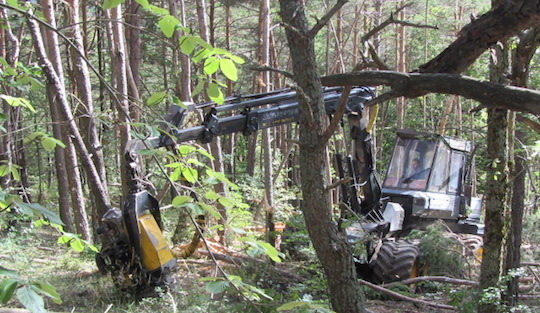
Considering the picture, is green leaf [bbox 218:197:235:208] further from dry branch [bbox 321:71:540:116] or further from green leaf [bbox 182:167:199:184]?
dry branch [bbox 321:71:540:116]

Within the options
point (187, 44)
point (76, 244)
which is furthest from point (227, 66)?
point (76, 244)

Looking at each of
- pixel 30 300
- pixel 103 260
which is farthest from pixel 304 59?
pixel 103 260

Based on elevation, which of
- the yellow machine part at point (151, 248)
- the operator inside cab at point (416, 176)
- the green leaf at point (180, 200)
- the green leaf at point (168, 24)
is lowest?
the yellow machine part at point (151, 248)

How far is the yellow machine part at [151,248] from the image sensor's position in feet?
20.0

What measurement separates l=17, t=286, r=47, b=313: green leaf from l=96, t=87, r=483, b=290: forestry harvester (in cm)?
468

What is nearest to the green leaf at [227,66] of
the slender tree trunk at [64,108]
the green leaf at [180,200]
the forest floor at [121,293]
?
the green leaf at [180,200]

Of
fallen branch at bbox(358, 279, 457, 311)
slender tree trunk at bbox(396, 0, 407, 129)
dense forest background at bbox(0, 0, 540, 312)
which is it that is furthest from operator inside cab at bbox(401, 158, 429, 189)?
slender tree trunk at bbox(396, 0, 407, 129)

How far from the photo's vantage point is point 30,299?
3.77 feet

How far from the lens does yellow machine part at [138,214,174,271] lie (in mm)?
Answer: 6109

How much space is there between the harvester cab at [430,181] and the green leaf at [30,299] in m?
8.68

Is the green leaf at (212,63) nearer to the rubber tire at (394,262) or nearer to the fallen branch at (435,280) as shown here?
the fallen branch at (435,280)

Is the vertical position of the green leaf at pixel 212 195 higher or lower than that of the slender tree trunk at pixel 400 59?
lower

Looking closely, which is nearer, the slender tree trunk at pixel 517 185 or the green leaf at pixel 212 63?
the green leaf at pixel 212 63

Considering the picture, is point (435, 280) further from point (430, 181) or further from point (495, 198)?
point (495, 198)
